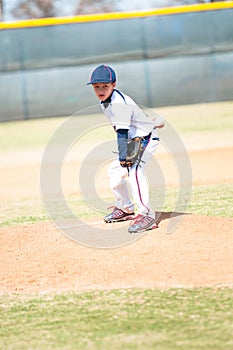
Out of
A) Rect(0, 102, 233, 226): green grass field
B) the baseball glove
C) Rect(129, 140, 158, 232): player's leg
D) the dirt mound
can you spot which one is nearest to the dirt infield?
the dirt mound

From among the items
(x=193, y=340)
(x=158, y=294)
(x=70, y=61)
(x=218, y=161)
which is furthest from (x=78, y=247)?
(x=70, y=61)

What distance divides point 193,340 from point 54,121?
1285cm

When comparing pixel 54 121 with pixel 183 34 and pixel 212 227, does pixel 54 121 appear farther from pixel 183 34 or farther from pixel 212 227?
pixel 212 227

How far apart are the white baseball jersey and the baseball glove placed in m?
0.07

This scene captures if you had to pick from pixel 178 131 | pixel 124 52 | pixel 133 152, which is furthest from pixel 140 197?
pixel 124 52

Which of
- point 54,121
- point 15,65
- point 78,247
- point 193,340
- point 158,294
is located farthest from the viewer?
point 54,121

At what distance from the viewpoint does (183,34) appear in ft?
49.0

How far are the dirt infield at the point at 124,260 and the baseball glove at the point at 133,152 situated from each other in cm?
54

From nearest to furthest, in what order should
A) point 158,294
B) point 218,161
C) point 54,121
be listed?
point 158,294 → point 218,161 → point 54,121

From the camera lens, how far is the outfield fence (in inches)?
582

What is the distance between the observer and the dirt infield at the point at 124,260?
4.32 meters

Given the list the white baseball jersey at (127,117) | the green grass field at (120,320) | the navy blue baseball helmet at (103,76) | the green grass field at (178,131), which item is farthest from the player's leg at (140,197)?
the green grass field at (120,320)

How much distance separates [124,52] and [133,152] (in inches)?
393

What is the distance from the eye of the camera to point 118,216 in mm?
5832
